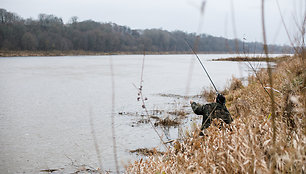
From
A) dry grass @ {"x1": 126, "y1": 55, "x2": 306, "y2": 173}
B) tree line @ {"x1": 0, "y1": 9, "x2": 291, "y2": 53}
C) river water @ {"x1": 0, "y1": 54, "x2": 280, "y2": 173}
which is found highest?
tree line @ {"x1": 0, "y1": 9, "x2": 291, "y2": 53}

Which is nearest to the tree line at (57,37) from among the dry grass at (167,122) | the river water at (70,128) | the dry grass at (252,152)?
the river water at (70,128)

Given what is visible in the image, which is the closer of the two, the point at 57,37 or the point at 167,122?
the point at 167,122

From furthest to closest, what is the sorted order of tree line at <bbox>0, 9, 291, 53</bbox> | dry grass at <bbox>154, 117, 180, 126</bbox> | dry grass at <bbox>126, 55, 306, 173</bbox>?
tree line at <bbox>0, 9, 291, 53</bbox>, dry grass at <bbox>154, 117, 180, 126</bbox>, dry grass at <bbox>126, 55, 306, 173</bbox>

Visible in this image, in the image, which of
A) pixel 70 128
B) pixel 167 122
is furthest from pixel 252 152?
pixel 70 128

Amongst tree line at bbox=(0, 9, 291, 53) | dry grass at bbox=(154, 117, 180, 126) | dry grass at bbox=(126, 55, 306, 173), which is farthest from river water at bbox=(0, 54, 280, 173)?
tree line at bbox=(0, 9, 291, 53)

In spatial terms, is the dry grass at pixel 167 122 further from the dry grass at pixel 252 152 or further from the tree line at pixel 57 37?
the tree line at pixel 57 37

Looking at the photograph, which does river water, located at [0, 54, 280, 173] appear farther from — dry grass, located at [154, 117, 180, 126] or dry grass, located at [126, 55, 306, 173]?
dry grass, located at [126, 55, 306, 173]

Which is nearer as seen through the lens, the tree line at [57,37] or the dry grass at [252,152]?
the dry grass at [252,152]

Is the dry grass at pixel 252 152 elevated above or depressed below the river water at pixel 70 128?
above

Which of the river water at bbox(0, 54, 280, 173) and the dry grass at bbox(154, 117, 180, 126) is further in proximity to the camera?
the dry grass at bbox(154, 117, 180, 126)

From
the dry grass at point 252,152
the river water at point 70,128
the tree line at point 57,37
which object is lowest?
the river water at point 70,128

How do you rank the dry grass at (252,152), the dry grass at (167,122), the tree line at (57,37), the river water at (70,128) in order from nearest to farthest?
the dry grass at (252,152)
the river water at (70,128)
the dry grass at (167,122)
the tree line at (57,37)

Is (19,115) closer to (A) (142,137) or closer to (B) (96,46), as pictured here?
(A) (142,137)

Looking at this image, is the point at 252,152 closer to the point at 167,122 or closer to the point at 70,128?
the point at 167,122
